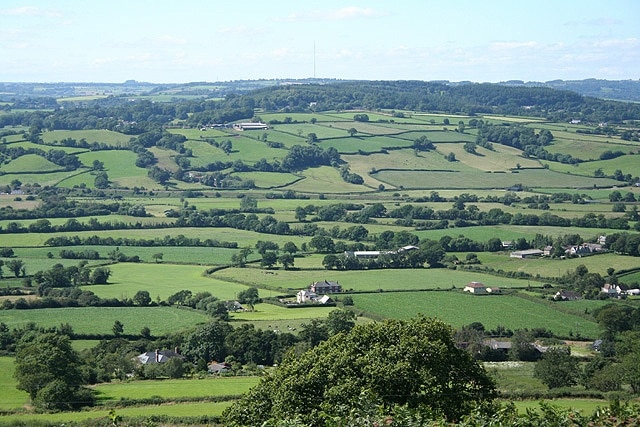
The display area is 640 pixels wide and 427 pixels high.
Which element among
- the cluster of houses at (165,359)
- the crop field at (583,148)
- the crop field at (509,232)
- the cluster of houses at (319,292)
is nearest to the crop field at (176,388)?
the cluster of houses at (165,359)

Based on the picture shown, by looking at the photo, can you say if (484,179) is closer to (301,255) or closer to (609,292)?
(301,255)

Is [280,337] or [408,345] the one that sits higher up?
[408,345]

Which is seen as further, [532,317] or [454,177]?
[454,177]

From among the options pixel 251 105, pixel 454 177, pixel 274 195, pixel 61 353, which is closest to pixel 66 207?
pixel 274 195

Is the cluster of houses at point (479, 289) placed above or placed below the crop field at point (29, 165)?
below

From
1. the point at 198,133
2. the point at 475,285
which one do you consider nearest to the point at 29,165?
the point at 198,133

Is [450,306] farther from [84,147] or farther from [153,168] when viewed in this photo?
[84,147]

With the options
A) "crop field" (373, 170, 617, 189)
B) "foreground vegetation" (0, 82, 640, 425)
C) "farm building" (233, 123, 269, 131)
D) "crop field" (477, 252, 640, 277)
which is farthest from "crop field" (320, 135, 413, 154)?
"crop field" (477, 252, 640, 277)

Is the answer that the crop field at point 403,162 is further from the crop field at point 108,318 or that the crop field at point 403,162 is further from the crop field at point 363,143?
the crop field at point 108,318
